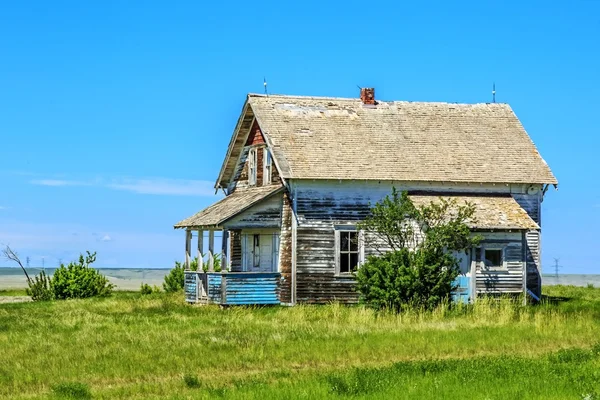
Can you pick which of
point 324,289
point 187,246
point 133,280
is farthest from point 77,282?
point 133,280

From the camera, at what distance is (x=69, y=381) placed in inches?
649

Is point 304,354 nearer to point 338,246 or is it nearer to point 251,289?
point 251,289

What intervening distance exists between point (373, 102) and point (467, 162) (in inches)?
169

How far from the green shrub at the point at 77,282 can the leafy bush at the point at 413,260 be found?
12.9 m

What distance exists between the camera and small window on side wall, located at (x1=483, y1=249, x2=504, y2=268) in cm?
3375

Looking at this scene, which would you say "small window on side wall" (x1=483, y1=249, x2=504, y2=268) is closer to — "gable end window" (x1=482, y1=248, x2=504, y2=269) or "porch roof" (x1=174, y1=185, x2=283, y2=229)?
"gable end window" (x1=482, y1=248, x2=504, y2=269)

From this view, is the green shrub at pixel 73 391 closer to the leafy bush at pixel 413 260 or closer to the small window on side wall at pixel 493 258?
the leafy bush at pixel 413 260

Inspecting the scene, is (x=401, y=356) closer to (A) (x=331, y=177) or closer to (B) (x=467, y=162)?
(A) (x=331, y=177)

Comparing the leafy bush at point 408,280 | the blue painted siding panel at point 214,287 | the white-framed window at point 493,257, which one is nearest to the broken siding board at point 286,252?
the blue painted siding panel at point 214,287

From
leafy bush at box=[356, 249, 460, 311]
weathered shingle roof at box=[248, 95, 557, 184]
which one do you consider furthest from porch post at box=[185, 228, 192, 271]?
leafy bush at box=[356, 249, 460, 311]

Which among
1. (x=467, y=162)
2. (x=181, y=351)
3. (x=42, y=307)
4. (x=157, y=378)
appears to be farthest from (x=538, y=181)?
(x=157, y=378)

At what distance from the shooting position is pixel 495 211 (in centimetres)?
3391

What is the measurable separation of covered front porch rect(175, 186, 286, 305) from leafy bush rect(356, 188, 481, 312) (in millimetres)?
3491

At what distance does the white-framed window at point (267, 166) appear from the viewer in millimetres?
35344
